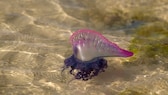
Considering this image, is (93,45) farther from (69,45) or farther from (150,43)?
(150,43)

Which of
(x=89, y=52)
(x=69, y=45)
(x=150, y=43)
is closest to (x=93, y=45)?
(x=89, y=52)

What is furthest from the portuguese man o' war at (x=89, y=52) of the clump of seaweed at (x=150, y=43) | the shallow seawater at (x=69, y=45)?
the clump of seaweed at (x=150, y=43)

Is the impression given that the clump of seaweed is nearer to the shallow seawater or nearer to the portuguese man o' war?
the shallow seawater

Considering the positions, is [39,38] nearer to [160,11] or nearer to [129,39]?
[129,39]

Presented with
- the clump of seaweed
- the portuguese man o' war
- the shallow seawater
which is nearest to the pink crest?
the portuguese man o' war

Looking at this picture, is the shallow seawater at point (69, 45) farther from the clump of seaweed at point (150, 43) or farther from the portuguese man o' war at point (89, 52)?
the portuguese man o' war at point (89, 52)

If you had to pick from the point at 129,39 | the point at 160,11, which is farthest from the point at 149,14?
the point at 129,39
